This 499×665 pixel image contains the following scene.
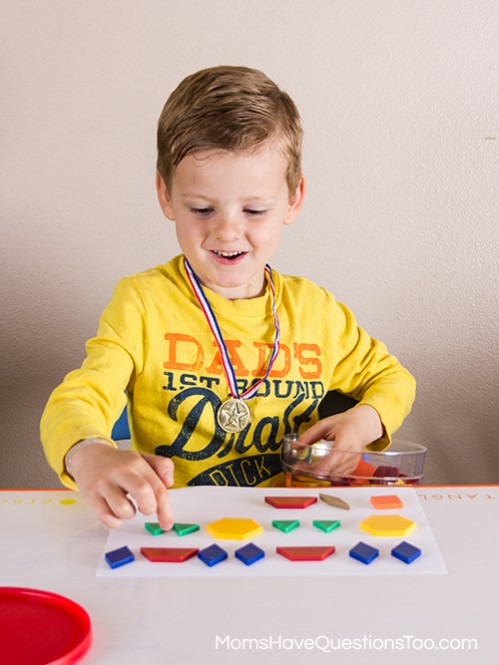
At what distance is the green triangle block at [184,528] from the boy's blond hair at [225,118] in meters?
0.48

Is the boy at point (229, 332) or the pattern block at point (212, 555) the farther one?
the boy at point (229, 332)

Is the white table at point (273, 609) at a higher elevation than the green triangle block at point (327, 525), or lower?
higher

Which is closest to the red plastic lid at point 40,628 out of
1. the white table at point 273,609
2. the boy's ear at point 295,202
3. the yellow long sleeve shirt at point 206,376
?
the white table at point 273,609

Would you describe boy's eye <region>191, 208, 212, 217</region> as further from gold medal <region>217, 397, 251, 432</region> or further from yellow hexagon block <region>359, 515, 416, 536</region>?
yellow hexagon block <region>359, 515, 416, 536</region>

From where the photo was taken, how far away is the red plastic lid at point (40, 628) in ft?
1.78

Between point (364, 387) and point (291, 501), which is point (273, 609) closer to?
point (291, 501)

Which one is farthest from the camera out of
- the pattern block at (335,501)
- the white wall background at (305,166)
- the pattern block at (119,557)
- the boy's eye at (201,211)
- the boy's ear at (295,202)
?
the white wall background at (305,166)

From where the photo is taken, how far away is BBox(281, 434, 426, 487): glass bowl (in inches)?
36.2

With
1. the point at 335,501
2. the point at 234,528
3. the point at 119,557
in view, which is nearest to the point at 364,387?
the point at 335,501

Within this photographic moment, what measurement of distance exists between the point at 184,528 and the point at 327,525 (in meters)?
0.13

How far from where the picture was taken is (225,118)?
3.40 ft

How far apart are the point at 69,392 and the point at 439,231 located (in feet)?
2.91

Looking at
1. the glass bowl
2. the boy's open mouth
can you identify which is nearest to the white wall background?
the boy's open mouth

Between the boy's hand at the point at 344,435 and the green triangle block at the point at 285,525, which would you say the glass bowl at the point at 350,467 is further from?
the green triangle block at the point at 285,525
